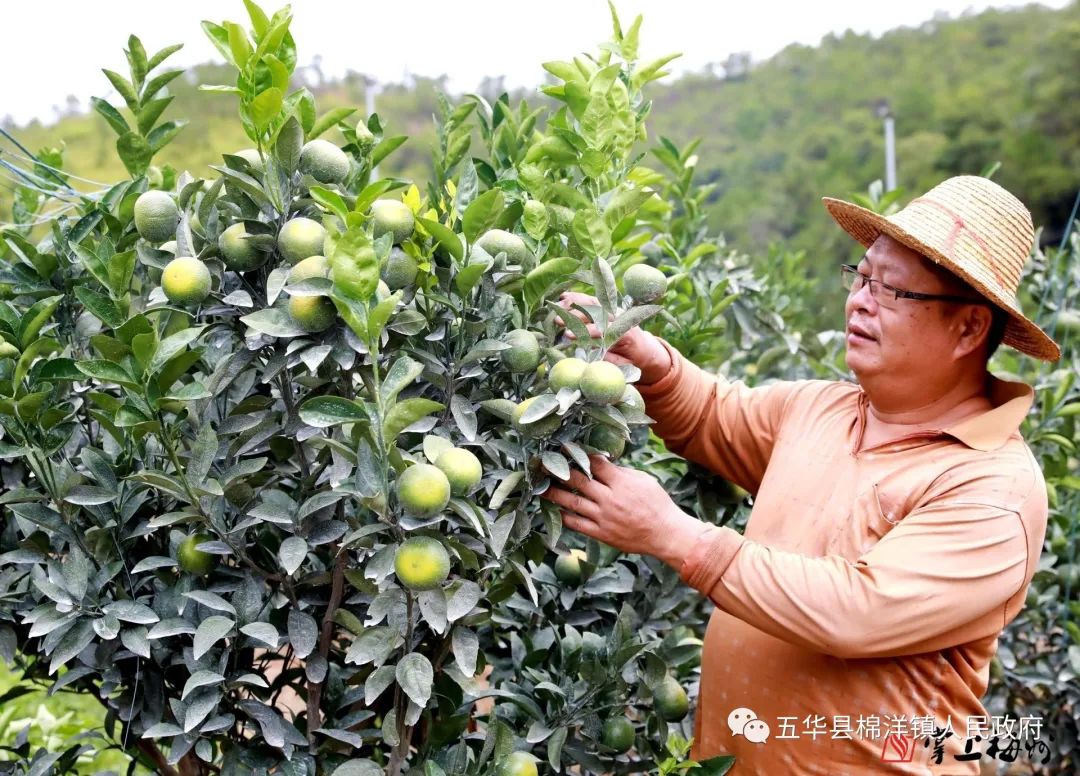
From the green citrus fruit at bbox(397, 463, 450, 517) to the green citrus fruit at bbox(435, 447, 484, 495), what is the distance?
31 millimetres

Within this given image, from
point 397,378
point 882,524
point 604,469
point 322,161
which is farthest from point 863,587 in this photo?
point 322,161

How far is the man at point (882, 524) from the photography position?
4.88ft

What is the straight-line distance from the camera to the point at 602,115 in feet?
4.84

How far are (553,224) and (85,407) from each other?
2.53ft

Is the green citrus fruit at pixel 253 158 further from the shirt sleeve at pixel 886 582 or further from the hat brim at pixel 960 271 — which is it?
the hat brim at pixel 960 271

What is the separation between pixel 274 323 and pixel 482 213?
0.31m

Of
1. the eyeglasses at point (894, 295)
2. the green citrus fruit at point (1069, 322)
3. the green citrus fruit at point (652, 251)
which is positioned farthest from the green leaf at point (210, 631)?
the green citrus fruit at point (1069, 322)

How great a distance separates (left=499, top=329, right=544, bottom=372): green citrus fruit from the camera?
4.52 feet

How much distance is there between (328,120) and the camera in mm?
1483

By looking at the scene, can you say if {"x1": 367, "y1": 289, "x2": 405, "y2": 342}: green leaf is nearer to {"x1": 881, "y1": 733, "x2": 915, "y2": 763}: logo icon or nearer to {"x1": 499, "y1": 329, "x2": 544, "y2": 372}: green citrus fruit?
{"x1": 499, "y1": 329, "x2": 544, "y2": 372}: green citrus fruit

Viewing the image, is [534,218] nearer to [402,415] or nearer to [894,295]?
[402,415]

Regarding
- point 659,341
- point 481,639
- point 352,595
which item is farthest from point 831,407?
point 352,595

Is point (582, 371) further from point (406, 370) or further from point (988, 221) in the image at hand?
point (988, 221)

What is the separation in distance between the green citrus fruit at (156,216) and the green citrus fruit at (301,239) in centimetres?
20
